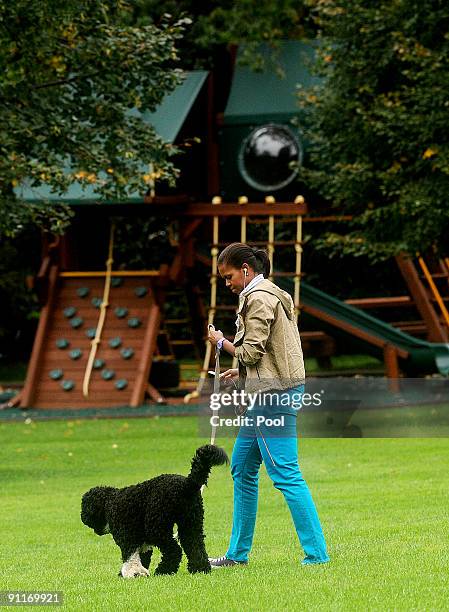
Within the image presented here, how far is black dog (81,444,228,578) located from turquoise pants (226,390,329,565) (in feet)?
1.64

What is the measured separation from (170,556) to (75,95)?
32.6 feet

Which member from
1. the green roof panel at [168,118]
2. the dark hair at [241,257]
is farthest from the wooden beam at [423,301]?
the dark hair at [241,257]

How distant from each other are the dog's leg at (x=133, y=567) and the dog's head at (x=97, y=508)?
0.29 m

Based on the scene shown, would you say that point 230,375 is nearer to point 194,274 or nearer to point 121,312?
point 121,312

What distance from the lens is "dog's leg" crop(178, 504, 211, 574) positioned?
765 cm

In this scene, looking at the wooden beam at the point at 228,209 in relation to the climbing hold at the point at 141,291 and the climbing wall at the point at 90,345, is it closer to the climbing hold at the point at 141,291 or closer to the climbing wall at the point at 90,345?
the climbing wall at the point at 90,345

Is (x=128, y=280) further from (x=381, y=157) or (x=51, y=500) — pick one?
(x=51, y=500)

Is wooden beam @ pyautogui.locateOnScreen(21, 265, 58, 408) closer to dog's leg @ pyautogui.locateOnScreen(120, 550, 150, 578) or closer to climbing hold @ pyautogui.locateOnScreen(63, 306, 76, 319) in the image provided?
climbing hold @ pyautogui.locateOnScreen(63, 306, 76, 319)

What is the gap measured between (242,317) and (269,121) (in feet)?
63.2

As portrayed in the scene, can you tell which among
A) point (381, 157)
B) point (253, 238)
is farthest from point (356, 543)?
point (253, 238)

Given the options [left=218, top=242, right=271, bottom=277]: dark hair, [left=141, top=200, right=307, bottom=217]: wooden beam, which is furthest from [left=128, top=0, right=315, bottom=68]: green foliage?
[left=218, top=242, right=271, bottom=277]: dark hair

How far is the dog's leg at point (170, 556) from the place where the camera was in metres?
7.74

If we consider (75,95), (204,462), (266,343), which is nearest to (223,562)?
(204,462)

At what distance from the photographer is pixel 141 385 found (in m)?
24.3
